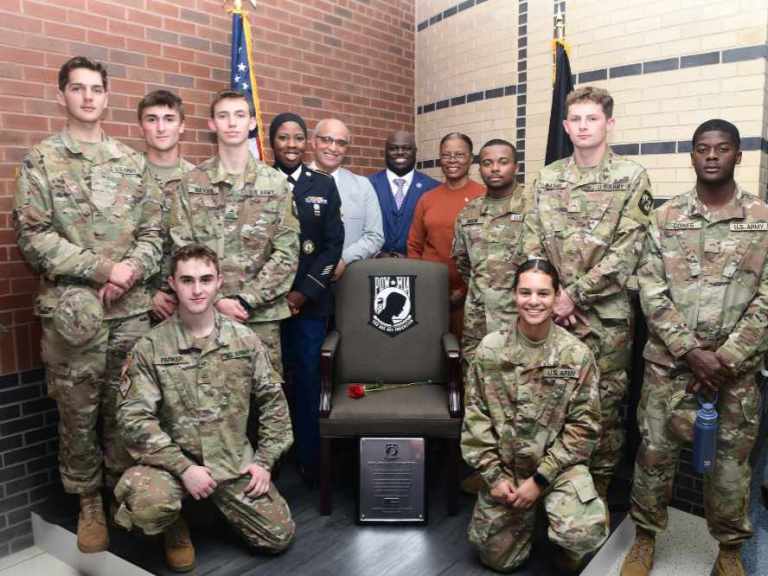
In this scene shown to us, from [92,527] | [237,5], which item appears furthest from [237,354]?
[237,5]

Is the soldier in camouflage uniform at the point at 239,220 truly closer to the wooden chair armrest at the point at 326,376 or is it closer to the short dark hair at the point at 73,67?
the wooden chair armrest at the point at 326,376

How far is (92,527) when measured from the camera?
280 cm

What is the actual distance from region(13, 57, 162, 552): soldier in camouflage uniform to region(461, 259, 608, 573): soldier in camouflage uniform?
4.95 ft

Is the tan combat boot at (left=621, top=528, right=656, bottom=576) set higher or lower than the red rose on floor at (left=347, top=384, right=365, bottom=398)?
lower

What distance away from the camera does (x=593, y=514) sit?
244 cm

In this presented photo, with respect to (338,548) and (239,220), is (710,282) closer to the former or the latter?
(338,548)

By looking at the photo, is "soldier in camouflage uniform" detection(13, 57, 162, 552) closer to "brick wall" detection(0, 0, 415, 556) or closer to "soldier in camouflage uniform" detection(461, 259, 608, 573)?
"brick wall" detection(0, 0, 415, 556)

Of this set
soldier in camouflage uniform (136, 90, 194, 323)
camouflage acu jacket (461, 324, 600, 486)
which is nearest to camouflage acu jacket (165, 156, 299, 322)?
soldier in camouflage uniform (136, 90, 194, 323)

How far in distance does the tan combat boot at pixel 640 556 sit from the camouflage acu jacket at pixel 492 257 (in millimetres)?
1061

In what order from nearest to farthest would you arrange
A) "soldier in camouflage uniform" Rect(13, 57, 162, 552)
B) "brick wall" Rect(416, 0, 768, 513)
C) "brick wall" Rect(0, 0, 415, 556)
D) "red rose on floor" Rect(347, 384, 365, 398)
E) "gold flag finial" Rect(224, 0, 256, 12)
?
"soldier in camouflage uniform" Rect(13, 57, 162, 552), "brick wall" Rect(0, 0, 415, 556), "red rose on floor" Rect(347, 384, 365, 398), "brick wall" Rect(416, 0, 768, 513), "gold flag finial" Rect(224, 0, 256, 12)

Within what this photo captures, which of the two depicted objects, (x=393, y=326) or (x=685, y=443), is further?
(x=393, y=326)

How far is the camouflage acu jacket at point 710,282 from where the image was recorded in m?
2.46

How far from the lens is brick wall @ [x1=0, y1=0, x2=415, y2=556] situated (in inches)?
120

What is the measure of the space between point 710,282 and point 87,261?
2425mm
